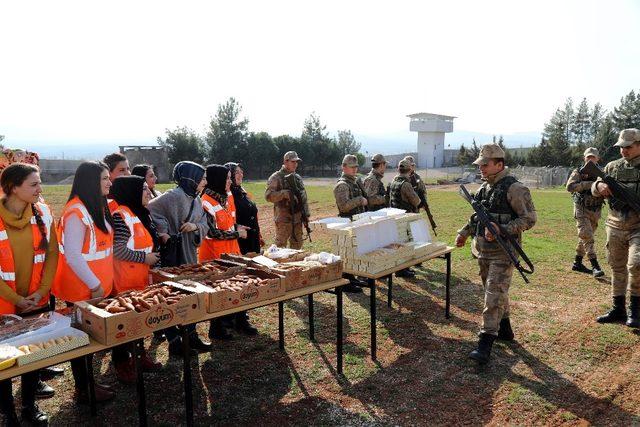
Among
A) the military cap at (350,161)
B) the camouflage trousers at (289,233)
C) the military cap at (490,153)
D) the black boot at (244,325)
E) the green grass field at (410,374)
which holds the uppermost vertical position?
the military cap at (490,153)

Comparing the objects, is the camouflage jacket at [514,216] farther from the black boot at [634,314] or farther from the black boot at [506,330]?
the black boot at [634,314]

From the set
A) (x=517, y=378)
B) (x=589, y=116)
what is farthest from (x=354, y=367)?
(x=589, y=116)

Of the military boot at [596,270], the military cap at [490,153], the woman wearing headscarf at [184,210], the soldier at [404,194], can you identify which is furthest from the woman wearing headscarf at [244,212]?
the military boot at [596,270]

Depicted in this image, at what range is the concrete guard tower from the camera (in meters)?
65.2

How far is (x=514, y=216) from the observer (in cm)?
551

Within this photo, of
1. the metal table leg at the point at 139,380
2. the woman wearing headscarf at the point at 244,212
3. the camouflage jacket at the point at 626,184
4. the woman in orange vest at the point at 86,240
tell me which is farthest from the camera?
the woman wearing headscarf at the point at 244,212

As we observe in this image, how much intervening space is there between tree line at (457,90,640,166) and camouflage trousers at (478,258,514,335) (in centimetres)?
3746

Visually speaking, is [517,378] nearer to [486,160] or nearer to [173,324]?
[486,160]

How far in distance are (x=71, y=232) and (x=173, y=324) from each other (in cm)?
125

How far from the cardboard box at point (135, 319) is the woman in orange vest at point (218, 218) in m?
1.89

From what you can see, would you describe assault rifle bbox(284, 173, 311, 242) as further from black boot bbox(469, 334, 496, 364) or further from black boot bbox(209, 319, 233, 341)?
black boot bbox(469, 334, 496, 364)

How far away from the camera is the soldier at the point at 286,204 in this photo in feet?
27.1

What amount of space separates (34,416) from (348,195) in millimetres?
5511

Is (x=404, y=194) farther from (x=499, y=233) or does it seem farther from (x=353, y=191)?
(x=499, y=233)
